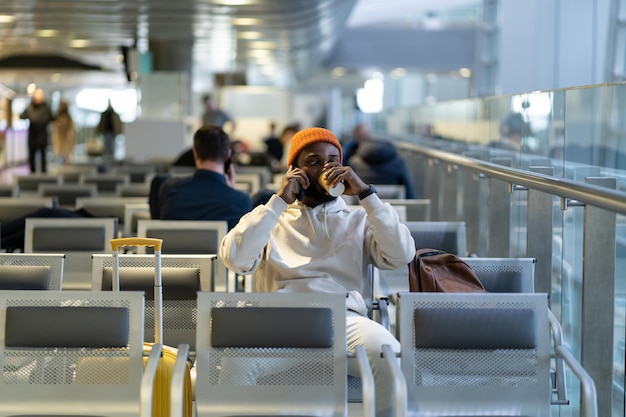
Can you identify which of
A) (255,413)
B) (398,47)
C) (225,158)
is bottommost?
(255,413)

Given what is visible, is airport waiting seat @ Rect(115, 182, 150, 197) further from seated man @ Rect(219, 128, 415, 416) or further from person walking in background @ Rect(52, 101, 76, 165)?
person walking in background @ Rect(52, 101, 76, 165)

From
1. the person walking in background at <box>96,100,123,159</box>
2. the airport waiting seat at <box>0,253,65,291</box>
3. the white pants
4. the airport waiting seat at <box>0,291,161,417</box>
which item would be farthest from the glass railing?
the person walking in background at <box>96,100,123,159</box>

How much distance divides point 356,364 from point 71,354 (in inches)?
42.7

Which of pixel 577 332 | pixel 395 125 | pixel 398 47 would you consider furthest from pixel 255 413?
pixel 398 47

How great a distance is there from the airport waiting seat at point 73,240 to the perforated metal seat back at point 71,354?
94.5 inches

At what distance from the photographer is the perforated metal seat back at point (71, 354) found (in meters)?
4.12

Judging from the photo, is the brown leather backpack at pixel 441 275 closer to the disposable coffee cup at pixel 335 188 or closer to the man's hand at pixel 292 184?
the disposable coffee cup at pixel 335 188

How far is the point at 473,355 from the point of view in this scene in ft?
13.8

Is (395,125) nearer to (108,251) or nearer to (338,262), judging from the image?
(108,251)

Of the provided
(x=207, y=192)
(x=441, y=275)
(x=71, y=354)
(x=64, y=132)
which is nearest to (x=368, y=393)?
(x=71, y=354)

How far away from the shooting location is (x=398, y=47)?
39375mm

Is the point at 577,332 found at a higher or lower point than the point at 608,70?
lower

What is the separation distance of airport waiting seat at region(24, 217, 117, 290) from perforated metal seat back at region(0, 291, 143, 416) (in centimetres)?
240

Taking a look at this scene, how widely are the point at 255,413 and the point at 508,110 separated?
511 centimetres
